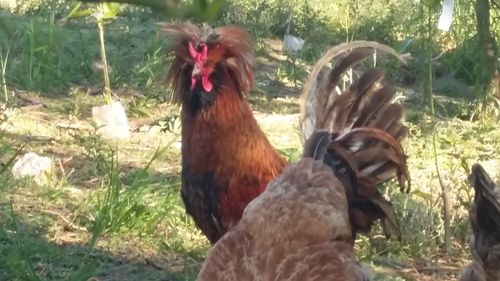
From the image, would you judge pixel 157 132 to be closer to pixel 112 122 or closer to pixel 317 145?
pixel 112 122

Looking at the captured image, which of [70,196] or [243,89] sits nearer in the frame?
[243,89]

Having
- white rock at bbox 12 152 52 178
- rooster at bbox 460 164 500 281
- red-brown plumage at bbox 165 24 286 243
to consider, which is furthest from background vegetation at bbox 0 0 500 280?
rooster at bbox 460 164 500 281

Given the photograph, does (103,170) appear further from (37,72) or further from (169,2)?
(169,2)

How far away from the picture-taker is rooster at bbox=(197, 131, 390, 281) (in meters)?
3.40

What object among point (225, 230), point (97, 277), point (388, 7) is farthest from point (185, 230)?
point (388, 7)

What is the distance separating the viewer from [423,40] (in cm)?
574

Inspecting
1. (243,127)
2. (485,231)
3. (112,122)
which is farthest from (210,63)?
(112,122)

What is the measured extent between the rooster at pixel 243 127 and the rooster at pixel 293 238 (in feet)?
1.61

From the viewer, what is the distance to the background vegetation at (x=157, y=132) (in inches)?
201

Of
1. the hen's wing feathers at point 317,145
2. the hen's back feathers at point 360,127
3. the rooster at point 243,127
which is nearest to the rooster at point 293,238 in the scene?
the hen's wing feathers at point 317,145

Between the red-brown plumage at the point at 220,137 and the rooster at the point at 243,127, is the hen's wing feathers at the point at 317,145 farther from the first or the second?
the red-brown plumage at the point at 220,137

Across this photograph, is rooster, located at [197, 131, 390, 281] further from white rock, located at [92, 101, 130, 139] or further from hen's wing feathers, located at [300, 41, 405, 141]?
white rock, located at [92, 101, 130, 139]

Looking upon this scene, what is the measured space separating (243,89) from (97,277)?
1.15m

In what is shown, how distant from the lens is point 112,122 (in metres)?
6.91
